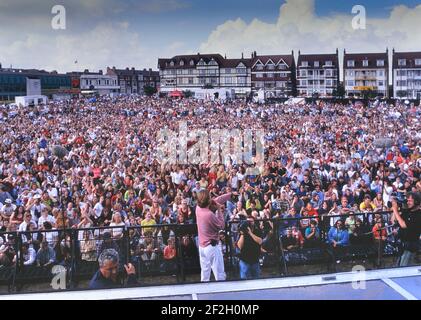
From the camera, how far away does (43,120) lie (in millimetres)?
25859

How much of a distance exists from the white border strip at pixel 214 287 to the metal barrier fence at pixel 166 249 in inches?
83.7

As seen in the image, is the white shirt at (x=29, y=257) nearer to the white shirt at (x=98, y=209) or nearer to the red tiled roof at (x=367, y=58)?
the white shirt at (x=98, y=209)

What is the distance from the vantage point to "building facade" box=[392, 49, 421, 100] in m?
65.2

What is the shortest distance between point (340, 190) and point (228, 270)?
15.5ft

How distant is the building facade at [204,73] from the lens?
53434 mm

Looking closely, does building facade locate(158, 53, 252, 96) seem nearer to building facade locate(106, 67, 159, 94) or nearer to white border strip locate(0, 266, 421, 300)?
building facade locate(106, 67, 159, 94)

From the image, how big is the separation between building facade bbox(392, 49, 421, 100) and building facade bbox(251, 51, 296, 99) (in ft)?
44.9

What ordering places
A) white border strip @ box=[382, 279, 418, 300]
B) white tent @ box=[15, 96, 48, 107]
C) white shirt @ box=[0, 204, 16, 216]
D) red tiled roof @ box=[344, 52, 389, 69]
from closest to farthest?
white border strip @ box=[382, 279, 418, 300], white shirt @ box=[0, 204, 16, 216], white tent @ box=[15, 96, 48, 107], red tiled roof @ box=[344, 52, 389, 69]

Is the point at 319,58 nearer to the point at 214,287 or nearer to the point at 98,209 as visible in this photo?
the point at 98,209

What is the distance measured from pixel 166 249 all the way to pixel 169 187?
12.4ft

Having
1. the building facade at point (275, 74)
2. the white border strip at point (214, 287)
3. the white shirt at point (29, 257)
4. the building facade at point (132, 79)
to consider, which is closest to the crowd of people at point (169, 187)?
the white shirt at point (29, 257)

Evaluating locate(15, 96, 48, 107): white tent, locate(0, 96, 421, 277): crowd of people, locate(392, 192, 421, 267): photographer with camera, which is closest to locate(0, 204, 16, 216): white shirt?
locate(0, 96, 421, 277): crowd of people

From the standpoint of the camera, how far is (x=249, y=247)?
21.6 feet

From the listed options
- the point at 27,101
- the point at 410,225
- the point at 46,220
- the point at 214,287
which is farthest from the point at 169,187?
the point at 27,101
